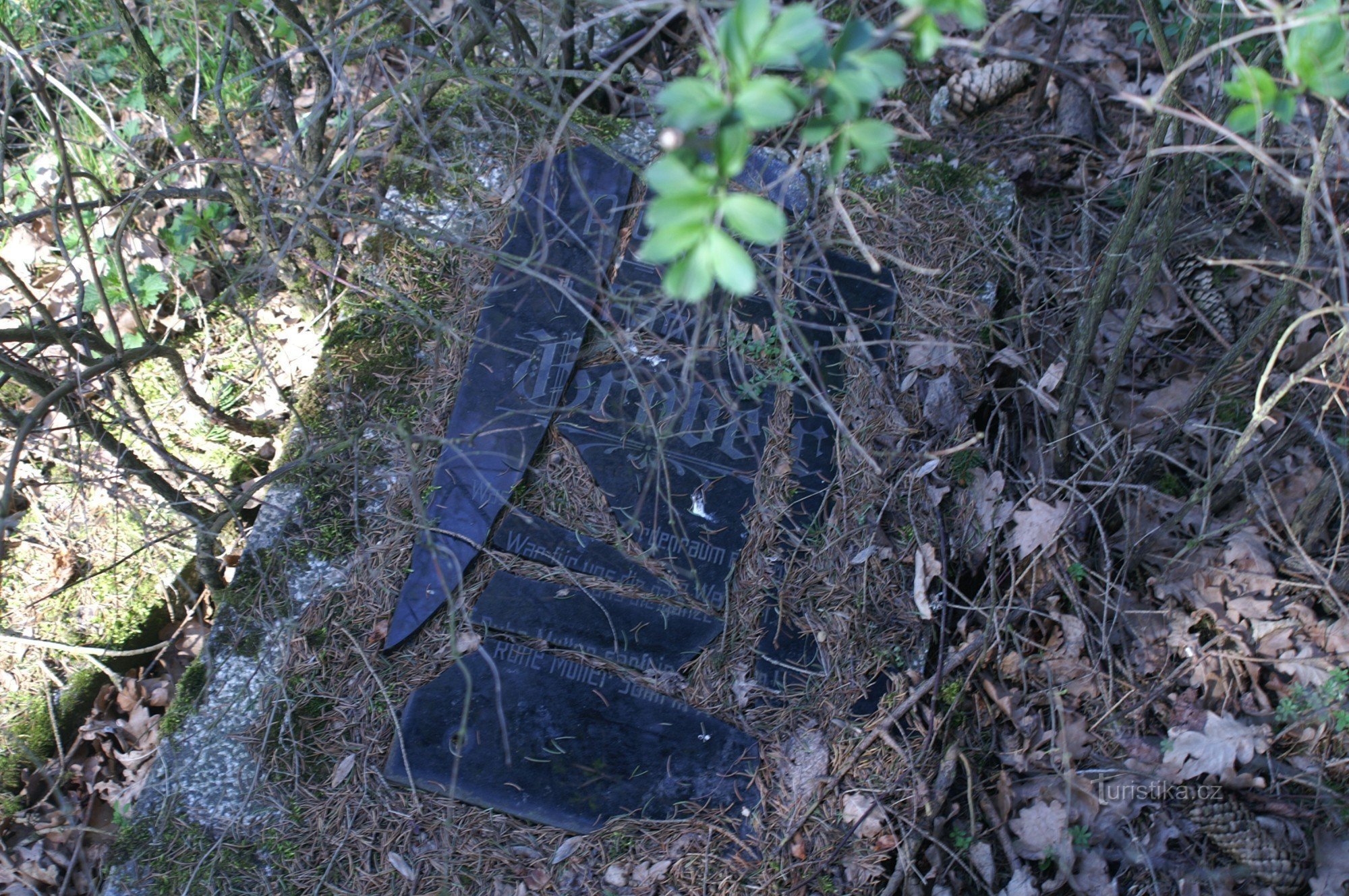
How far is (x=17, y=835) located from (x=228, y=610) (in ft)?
2.81

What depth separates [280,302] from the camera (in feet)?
10.6

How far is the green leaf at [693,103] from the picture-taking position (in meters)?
1.04

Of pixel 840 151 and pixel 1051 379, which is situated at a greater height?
pixel 1051 379

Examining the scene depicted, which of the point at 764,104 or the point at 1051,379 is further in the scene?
the point at 1051,379

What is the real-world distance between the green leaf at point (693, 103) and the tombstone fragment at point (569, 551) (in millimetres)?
1657

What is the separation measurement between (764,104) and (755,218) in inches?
5.3

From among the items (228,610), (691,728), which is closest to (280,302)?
(228,610)

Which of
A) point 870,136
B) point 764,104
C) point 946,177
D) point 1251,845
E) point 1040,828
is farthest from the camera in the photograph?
point 946,177

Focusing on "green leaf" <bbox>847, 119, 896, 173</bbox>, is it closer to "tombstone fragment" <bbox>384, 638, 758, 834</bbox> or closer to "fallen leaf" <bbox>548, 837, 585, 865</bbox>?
"tombstone fragment" <bbox>384, 638, 758, 834</bbox>

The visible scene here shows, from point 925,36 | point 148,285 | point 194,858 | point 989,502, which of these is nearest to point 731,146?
point 925,36

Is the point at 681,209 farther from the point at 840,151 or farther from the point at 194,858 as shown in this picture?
the point at 194,858

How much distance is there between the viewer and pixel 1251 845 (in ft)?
7.02

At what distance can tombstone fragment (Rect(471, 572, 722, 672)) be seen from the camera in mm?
2451

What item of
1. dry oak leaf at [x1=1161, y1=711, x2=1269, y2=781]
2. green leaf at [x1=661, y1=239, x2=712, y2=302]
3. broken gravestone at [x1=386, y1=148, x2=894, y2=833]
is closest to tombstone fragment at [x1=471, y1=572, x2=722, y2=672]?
broken gravestone at [x1=386, y1=148, x2=894, y2=833]
